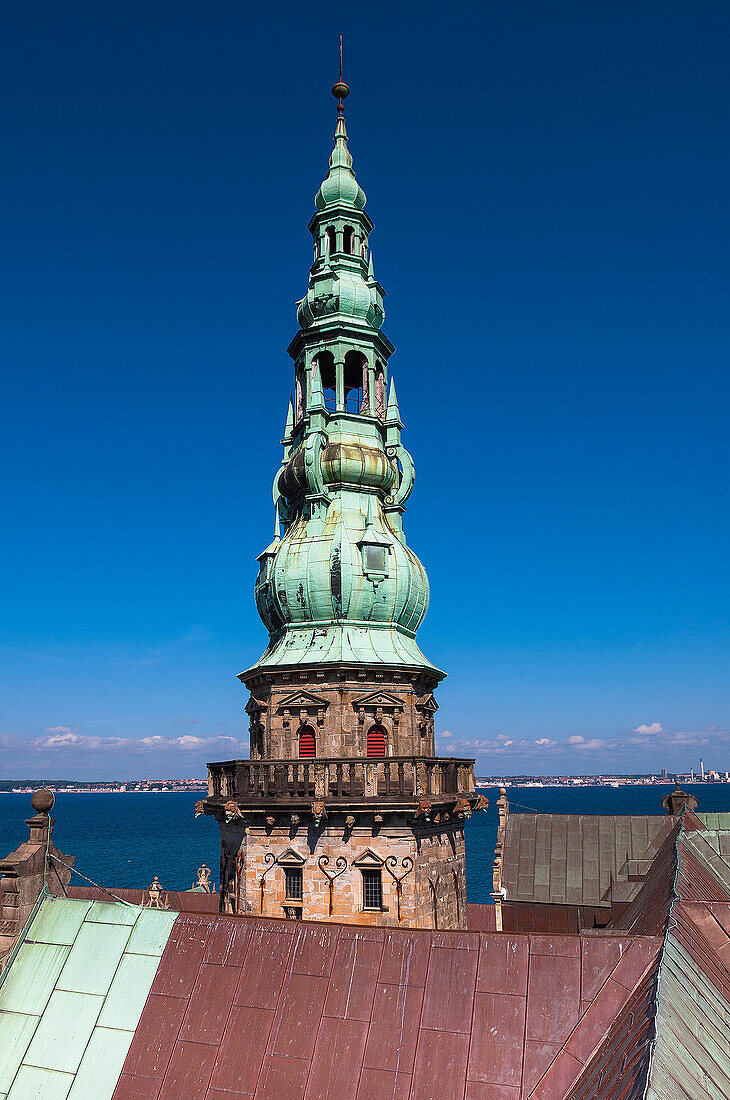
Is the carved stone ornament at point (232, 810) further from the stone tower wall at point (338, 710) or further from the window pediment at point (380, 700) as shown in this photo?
the window pediment at point (380, 700)

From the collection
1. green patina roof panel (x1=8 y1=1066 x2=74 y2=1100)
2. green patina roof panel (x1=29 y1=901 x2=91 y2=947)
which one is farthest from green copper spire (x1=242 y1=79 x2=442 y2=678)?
green patina roof panel (x1=8 y1=1066 x2=74 y2=1100)

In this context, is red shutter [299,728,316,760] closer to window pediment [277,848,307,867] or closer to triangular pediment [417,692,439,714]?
window pediment [277,848,307,867]

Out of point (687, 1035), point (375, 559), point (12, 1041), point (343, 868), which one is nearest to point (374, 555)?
point (375, 559)

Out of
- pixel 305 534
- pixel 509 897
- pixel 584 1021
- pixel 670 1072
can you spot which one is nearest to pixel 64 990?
pixel 584 1021

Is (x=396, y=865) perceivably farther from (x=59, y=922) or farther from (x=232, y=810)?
(x=59, y=922)

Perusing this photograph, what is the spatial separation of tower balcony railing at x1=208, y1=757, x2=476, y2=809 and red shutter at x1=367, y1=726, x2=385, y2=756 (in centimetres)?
180

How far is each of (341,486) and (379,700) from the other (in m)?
8.11

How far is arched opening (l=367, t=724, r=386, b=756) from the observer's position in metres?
28.2

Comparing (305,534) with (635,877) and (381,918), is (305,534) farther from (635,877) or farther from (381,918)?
(635,877)

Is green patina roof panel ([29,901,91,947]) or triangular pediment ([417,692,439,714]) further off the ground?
triangular pediment ([417,692,439,714])

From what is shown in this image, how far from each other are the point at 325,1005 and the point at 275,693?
Answer: 1535 cm

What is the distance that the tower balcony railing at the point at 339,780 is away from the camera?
26.0 metres

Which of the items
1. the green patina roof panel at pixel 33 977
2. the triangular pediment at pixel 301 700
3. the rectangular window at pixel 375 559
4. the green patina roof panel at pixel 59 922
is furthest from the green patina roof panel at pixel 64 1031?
the rectangular window at pixel 375 559

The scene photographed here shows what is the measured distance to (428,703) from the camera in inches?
1194
